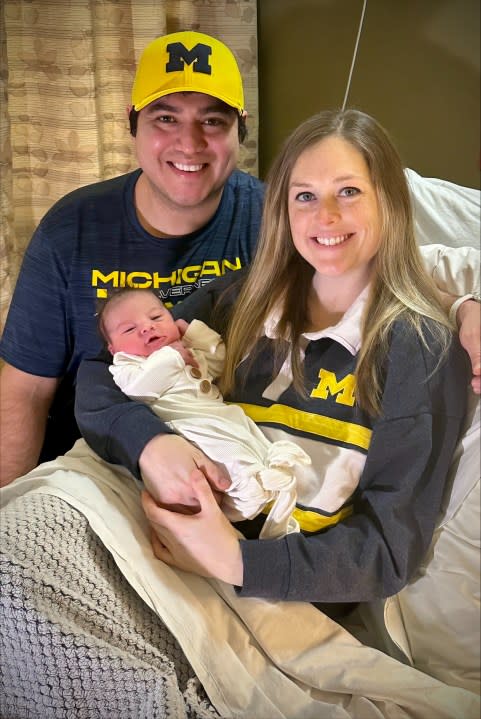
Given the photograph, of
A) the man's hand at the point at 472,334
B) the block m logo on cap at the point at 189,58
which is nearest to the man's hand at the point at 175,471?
the man's hand at the point at 472,334

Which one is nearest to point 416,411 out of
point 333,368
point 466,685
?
point 333,368

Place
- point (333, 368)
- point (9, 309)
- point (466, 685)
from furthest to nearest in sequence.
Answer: point (9, 309) < point (333, 368) < point (466, 685)

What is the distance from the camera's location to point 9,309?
2.97 feet

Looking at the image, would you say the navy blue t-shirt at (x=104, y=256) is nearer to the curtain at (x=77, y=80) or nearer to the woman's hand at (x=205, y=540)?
the curtain at (x=77, y=80)

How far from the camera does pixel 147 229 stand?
83cm

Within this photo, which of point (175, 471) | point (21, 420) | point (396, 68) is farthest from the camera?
point (21, 420)

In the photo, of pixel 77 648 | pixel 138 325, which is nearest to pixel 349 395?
pixel 138 325

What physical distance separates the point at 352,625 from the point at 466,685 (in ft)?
0.56

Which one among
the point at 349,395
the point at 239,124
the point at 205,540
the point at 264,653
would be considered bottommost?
the point at 264,653

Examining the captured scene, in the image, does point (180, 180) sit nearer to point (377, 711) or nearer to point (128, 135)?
point (128, 135)

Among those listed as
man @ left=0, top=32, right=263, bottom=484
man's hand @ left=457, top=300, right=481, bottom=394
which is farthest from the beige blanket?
man's hand @ left=457, top=300, right=481, bottom=394

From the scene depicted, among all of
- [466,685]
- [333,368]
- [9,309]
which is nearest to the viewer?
[466,685]

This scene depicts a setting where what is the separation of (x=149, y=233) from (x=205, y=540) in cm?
33

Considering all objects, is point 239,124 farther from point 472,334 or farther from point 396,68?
point 472,334
